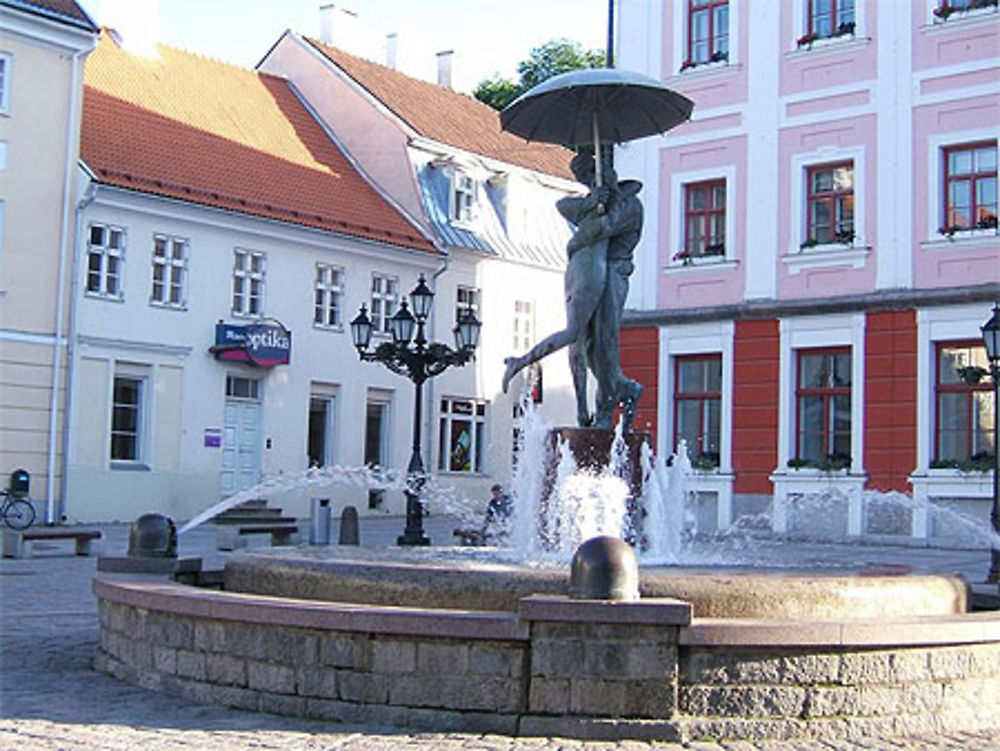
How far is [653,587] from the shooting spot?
8.41 metres

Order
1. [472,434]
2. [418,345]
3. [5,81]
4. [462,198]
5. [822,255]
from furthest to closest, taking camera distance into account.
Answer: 1. [462,198]
2. [472,434]
3. [5,81]
4. [822,255]
5. [418,345]

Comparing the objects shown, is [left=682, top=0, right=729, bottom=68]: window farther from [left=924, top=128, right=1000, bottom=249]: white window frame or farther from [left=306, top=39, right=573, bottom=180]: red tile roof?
[left=306, top=39, right=573, bottom=180]: red tile roof

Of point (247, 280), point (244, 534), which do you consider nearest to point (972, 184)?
point (244, 534)

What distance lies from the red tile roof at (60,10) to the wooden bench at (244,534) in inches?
455

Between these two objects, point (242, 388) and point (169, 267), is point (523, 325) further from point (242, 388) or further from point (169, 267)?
point (169, 267)

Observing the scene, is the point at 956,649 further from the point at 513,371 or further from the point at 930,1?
the point at 930,1

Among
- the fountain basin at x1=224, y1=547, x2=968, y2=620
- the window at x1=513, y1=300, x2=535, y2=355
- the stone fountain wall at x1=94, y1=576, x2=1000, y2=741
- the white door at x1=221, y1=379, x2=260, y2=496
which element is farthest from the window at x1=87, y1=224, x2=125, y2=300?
the stone fountain wall at x1=94, y1=576, x2=1000, y2=741

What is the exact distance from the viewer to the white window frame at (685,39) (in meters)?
28.3

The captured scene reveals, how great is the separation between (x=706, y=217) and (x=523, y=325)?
1270cm

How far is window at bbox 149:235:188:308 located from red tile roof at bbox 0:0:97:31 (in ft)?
14.8

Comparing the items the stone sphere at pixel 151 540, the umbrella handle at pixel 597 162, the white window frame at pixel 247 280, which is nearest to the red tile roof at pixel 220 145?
the white window frame at pixel 247 280

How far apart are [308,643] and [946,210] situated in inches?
781

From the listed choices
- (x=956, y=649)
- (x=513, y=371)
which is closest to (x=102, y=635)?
(x=513, y=371)

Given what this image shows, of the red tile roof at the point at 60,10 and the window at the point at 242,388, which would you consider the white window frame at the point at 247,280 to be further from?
the red tile roof at the point at 60,10
